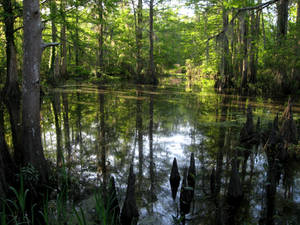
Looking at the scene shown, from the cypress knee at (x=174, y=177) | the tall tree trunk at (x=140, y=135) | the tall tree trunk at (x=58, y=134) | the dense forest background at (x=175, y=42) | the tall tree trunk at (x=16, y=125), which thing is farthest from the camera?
the dense forest background at (x=175, y=42)

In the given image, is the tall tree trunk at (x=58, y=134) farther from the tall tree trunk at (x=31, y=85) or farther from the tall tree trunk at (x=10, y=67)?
the tall tree trunk at (x=10, y=67)

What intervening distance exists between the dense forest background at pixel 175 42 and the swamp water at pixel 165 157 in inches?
67.4

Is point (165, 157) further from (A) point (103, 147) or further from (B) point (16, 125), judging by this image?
(B) point (16, 125)

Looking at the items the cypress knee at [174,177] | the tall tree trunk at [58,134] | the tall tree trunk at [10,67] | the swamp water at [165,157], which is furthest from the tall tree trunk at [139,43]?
the cypress knee at [174,177]

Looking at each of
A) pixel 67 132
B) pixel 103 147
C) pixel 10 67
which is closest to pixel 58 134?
pixel 67 132

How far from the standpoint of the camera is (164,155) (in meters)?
5.15

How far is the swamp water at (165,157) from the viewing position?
3.19 metres

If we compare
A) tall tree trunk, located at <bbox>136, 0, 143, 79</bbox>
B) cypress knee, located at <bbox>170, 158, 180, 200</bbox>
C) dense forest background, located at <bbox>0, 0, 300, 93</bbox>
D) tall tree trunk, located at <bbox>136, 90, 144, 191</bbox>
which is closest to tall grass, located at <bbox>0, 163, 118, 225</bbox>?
tall tree trunk, located at <bbox>136, 90, 144, 191</bbox>

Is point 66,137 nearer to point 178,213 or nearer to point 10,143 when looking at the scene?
point 10,143

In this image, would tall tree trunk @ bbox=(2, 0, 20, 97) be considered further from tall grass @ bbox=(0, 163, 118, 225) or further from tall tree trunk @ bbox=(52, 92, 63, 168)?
tall grass @ bbox=(0, 163, 118, 225)

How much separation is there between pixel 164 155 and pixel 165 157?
4.6 inches

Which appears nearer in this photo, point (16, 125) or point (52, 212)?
point (52, 212)

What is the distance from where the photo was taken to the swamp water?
3188mm

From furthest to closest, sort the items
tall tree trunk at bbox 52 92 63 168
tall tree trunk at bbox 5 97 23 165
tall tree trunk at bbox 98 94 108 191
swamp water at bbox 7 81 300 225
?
tall tree trunk at bbox 5 97 23 165 < tall tree trunk at bbox 52 92 63 168 < tall tree trunk at bbox 98 94 108 191 < swamp water at bbox 7 81 300 225
